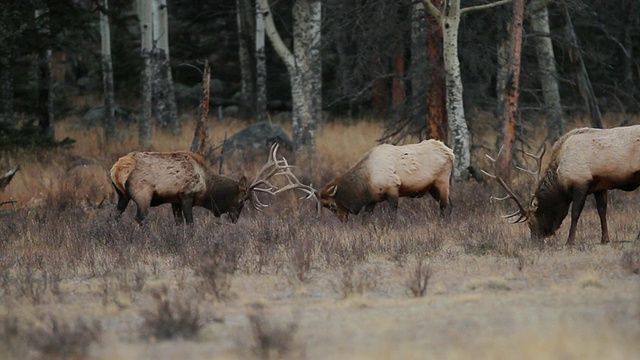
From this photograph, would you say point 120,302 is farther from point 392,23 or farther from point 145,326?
point 392,23

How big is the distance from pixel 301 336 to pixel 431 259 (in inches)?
154

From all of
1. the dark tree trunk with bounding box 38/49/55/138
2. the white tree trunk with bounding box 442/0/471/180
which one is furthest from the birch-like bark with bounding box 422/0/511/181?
the dark tree trunk with bounding box 38/49/55/138

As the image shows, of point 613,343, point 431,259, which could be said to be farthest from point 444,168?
point 613,343

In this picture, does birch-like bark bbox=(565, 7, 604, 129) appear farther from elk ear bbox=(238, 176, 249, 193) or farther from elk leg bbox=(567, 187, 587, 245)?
elk leg bbox=(567, 187, 587, 245)

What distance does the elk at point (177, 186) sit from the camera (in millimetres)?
13383

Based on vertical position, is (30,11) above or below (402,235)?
above

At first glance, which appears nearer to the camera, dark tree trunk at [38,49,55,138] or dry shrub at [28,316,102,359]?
dry shrub at [28,316,102,359]

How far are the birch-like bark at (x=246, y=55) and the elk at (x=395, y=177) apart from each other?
16478mm

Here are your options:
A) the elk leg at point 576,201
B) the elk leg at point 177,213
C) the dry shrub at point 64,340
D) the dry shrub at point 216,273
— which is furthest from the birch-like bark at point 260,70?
the dry shrub at point 64,340

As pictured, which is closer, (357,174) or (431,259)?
(431,259)

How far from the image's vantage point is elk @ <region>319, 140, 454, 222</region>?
14133 millimetres

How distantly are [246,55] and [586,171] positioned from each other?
70.8 ft

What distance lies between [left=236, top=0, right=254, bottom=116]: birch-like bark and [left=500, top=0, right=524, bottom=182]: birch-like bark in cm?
1461

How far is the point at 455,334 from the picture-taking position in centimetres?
716
